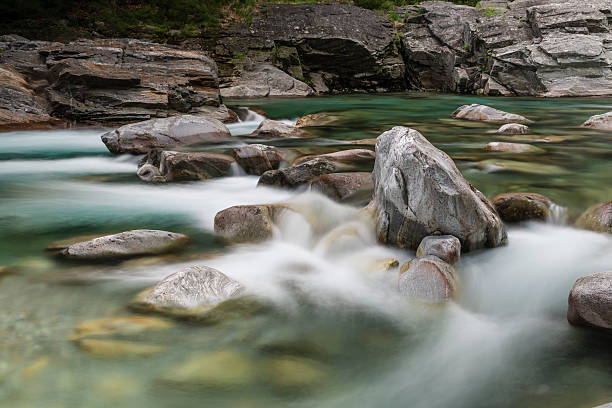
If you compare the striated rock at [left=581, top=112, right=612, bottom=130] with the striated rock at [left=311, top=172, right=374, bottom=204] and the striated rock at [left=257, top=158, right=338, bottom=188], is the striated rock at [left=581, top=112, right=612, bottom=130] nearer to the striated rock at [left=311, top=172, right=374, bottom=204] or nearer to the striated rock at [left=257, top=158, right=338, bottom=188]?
the striated rock at [left=257, top=158, right=338, bottom=188]

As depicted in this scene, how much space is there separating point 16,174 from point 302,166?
410cm

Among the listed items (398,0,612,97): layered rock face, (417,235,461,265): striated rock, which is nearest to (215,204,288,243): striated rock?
(417,235,461,265): striated rock

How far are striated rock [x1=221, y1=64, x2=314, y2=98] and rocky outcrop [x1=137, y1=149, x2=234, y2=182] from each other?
11302 millimetres

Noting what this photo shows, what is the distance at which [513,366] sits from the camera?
95.7 inches

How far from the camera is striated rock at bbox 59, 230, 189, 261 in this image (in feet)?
11.6

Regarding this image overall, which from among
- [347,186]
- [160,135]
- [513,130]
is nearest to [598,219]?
[347,186]

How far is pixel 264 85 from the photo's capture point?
17.9 meters

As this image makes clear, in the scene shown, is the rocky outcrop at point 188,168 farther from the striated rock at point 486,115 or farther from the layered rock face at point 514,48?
the layered rock face at point 514,48

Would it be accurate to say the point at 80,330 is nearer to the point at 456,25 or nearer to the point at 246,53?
the point at 246,53

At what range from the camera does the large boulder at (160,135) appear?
7695mm

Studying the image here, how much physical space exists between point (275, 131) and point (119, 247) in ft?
18.9

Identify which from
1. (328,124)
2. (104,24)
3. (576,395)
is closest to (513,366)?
(576,395)

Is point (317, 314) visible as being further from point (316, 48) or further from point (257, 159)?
point (316, 48)

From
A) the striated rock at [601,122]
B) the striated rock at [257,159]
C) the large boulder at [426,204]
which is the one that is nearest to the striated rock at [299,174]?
the striated rock at [257,159]
